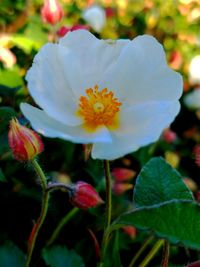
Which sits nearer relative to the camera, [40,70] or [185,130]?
[40,70]

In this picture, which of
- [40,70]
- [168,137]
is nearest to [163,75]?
[40,70]

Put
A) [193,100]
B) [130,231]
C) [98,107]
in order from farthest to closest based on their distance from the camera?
1. [193,100]
2. [130,231]
3. [98,107]

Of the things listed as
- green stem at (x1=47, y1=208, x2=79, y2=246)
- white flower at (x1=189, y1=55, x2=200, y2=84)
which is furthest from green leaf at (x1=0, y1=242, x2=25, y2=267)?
white flower at (x1=189, y1=55, x2=200, y2=84)

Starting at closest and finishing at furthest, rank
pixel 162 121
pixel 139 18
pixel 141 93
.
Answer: pixel 162 121 → pixel 141 93 → pixel 139 18

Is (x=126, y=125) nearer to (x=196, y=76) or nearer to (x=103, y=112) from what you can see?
(x=103, y=112)

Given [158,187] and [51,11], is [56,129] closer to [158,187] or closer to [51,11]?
[158,187]

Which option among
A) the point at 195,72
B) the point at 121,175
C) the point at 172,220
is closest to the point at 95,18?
the point at 195,72

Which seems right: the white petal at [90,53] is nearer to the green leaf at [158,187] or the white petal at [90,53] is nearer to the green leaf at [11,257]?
the green leaf at [158,187]
